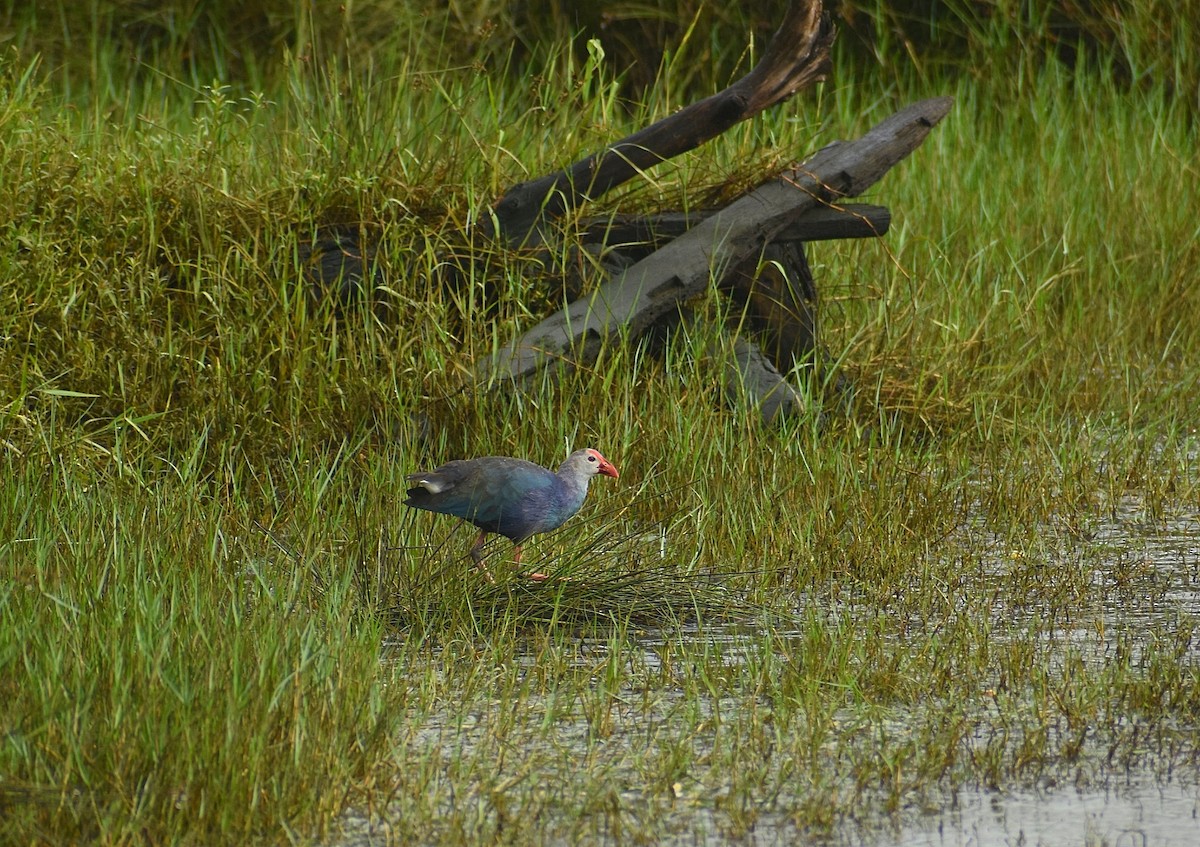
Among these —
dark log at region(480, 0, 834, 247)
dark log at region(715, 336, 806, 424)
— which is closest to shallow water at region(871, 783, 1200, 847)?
dark log at region(715, 336, 806, 424)

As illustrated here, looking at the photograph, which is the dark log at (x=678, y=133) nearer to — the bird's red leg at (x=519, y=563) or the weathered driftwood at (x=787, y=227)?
the weathered driftwood at (x=787, y=227)

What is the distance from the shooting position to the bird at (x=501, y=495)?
14.1 ft

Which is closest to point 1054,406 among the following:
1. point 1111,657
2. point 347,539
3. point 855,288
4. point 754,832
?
point 855,288

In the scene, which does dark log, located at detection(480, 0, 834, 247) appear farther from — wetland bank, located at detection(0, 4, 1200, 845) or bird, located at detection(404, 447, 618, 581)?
bird, located at detection(404, 447, 618, 581)

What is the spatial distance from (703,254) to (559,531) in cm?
128

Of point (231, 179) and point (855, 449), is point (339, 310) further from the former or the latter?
point (855, 449)

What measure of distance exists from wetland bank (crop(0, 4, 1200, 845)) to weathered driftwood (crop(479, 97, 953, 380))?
0.14 metres

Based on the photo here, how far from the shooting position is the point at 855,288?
6.98m

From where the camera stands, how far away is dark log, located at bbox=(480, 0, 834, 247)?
573cm

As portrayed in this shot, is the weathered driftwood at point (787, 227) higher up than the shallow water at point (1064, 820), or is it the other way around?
the weathered driftwood at point (787, 227)

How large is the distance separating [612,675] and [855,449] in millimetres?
2231

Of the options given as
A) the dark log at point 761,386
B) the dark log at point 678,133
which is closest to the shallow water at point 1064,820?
the dark log at point 761,386

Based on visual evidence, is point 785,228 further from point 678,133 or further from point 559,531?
point 559,531

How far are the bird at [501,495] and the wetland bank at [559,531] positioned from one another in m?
0.13
